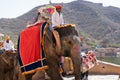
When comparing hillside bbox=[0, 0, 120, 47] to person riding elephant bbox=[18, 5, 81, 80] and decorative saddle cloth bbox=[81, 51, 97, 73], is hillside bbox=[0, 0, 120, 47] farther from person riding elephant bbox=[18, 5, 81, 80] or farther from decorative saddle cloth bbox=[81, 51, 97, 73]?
person riding elephant bbox=[18, 5, 81, 80]

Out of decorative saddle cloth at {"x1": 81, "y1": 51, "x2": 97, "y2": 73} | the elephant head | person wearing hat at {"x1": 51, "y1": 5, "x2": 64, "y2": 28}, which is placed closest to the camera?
the elephant head

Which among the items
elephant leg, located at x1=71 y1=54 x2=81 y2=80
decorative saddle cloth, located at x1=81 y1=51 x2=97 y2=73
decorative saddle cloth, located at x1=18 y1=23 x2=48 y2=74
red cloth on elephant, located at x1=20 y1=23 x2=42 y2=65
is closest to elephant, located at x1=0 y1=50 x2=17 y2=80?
decorative saddle cloth, located at x1=18 y1=23 x2=48 y2=74

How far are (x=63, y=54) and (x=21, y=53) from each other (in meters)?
1.73

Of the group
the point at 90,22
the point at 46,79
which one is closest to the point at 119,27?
the point at 90,22

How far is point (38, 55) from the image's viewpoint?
1001 centimetres

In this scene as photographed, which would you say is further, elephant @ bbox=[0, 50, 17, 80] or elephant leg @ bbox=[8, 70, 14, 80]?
elephant leg @ bbox=[8, 70, 14, 80]

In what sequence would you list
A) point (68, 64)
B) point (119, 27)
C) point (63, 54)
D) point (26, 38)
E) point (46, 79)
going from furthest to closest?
point (119, 27) < point (46, 79) < point (68, 64) < point (26, 38) < point (63, 54)

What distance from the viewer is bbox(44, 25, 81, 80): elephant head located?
943cm

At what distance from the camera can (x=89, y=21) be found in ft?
550

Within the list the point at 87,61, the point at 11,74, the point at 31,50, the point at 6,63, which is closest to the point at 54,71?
the point at 31,50

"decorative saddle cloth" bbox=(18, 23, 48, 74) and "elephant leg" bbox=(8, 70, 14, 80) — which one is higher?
"decorative saddle cloth" bbox=(18, 23, 48, 74)

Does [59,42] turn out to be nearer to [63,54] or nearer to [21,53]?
[63,54]

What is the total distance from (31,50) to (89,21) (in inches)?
6228

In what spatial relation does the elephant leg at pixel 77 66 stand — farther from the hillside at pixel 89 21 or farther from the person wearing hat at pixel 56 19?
the hillside at pixel 89 21
